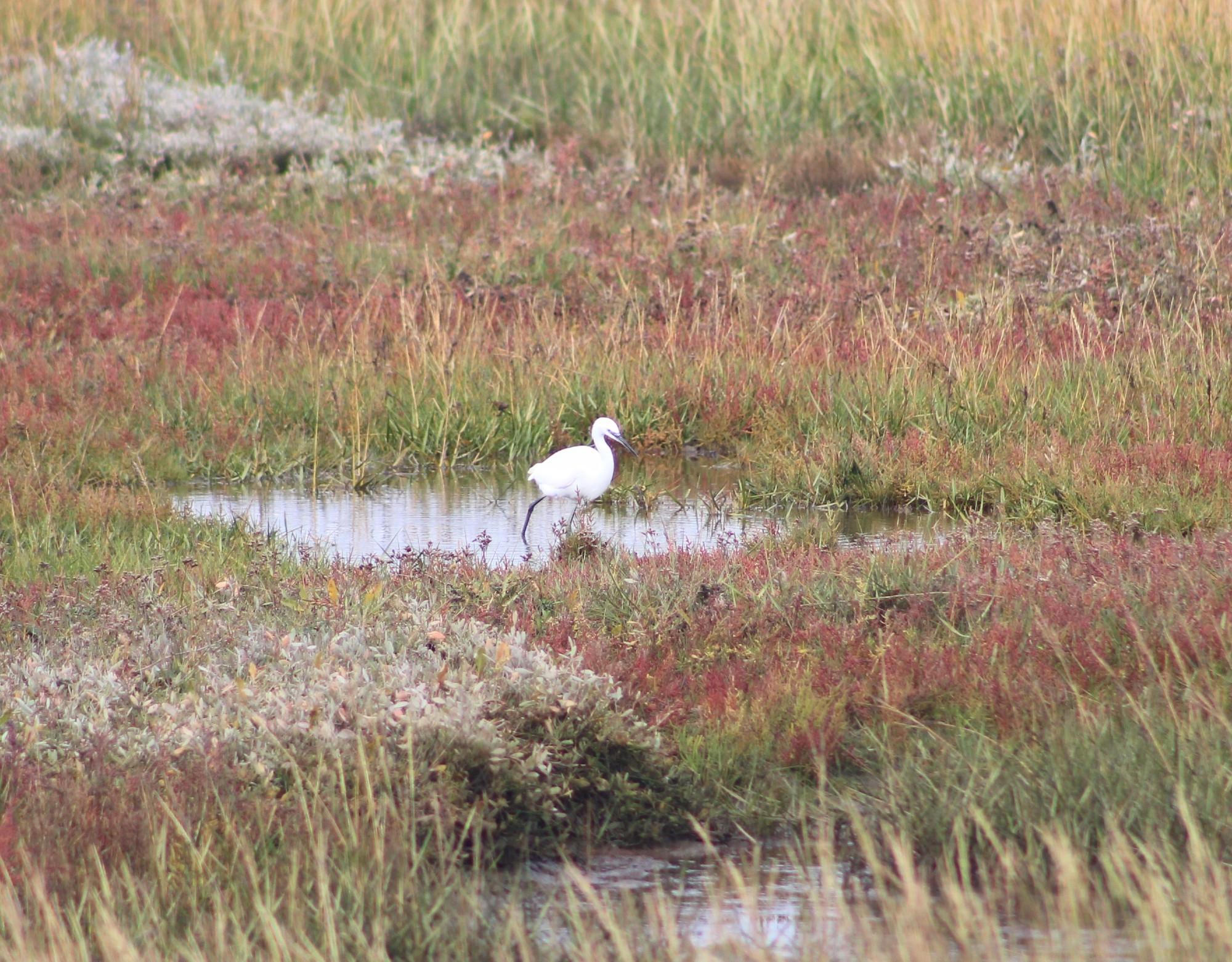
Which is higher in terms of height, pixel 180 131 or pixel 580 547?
pixel 180 131

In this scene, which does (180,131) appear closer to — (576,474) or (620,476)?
(620,476)

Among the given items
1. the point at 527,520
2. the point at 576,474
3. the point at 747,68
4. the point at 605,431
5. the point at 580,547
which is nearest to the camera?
the point at 580,547

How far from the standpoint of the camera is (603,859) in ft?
14.4

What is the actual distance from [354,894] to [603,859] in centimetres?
105

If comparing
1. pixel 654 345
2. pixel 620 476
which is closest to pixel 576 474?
pixel 620 476

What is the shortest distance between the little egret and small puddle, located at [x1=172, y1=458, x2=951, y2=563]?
0.49 ft

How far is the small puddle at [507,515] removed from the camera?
24.8 feet

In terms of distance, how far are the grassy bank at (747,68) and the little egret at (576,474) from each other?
20.1 feet

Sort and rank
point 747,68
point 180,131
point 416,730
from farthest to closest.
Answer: point 747,68, point 180,131, point 416,730

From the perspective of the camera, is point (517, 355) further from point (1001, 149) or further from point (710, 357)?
point (1001, 149)

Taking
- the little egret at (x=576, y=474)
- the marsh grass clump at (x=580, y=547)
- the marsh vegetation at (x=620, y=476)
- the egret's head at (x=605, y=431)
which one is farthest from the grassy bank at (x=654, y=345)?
the marsh grass clump at (x=580, y=547)

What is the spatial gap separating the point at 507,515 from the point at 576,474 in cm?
79

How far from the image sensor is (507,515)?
8477 mm

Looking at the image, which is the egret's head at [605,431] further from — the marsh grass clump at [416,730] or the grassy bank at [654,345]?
the marsh grass clump at [416,730]
